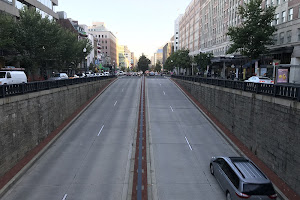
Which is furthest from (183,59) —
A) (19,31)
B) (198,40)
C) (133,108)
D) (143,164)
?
(143,164)

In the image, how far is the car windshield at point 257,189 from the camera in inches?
414

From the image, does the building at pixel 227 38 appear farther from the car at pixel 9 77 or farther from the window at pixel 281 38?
the car at pixel 9 77

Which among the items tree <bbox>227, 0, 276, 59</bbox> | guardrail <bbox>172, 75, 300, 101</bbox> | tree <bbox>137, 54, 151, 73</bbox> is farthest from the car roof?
tree <bbox>137, 54, 151, 73</bbox>

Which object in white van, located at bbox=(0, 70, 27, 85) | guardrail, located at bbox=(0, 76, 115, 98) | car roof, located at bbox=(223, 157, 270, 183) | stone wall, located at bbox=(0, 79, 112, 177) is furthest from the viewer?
white van, located at bbox=(0, 70, 27, 85)

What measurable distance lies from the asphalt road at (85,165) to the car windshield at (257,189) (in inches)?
249

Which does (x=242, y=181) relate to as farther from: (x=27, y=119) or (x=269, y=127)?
(x=27, y=119)

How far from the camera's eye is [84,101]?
120 ft

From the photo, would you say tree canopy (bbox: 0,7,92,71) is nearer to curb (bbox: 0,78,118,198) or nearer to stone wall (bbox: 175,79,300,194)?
curb (bbox: 0,78,118,198)

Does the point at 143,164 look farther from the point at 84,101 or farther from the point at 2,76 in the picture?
the point at 84,101

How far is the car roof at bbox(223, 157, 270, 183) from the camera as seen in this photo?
35.8 ft

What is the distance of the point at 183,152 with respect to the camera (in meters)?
18.9

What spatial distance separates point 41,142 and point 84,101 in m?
16.9

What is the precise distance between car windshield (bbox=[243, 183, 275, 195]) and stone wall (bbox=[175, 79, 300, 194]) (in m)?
2.43

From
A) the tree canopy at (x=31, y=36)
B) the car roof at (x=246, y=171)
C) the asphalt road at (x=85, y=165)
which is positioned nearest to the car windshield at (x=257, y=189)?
the car roof at (x=246, y=171)
